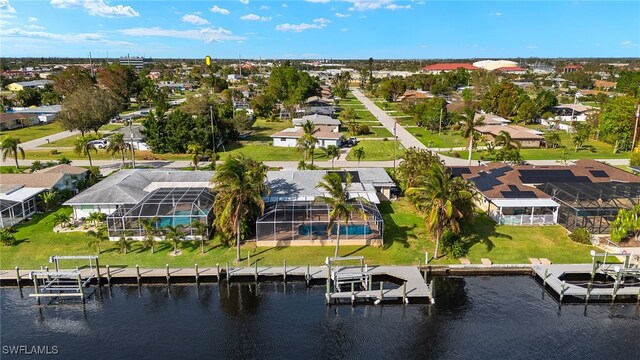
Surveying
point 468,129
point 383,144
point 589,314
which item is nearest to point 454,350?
point 589,314

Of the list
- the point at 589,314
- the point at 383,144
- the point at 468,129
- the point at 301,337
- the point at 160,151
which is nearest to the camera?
the point at 301,337

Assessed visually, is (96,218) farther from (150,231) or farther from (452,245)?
(452,245)

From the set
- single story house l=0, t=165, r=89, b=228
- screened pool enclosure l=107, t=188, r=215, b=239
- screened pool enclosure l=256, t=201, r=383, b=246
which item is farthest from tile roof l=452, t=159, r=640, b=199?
single story house l=0, t=165, r=89, b=228

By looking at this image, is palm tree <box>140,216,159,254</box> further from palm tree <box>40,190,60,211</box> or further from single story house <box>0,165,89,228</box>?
palm tree <box>40,190,60,211</box>

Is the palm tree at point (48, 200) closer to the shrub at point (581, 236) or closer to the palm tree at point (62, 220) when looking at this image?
the palm tree at point (62, 220)

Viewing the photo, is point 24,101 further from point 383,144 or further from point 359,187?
point 359,187

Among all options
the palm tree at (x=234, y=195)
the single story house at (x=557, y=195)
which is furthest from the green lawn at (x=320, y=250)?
the palm tree at (x=234, y=195)

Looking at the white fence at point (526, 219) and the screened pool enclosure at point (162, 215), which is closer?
the screened pool enclosure at point (162, 215)
